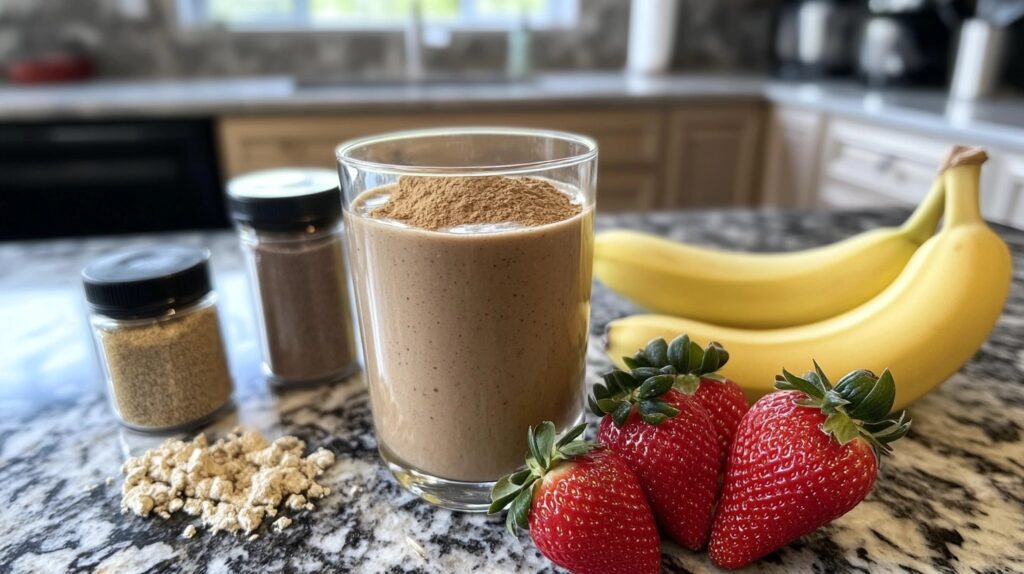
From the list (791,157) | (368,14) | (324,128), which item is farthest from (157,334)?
(368,14)

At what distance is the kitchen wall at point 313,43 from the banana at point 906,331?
2.18 meters

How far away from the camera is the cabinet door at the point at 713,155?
206cm

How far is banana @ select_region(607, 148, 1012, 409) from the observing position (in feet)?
1.66

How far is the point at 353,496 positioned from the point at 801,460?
0.30 m

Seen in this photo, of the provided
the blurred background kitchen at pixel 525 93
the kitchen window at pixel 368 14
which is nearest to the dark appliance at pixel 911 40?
the blurred background kitchen at pixel 525 93

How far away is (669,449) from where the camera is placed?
0.39 m

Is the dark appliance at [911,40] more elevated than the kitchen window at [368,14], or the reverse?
the kitchen window at [368,14]

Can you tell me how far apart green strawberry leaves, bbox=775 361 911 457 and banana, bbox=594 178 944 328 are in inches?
10.8

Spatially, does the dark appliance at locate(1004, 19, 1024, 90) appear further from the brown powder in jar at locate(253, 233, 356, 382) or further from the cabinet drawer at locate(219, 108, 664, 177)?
the brown powder in jar at locate(253, 233, 356, 382)

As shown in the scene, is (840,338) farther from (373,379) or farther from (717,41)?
(717,41)

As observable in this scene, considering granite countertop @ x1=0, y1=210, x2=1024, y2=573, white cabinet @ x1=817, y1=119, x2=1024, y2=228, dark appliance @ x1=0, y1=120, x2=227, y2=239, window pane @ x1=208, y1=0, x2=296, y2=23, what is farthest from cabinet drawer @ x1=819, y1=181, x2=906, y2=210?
window pane @ x1=208, y1=0, x2=296, y2=23

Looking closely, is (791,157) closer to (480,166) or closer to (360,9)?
(360,9)

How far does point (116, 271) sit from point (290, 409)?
0.18m

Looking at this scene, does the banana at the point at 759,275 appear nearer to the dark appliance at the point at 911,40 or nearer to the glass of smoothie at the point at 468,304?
the glass of smoothie at the point at 468,304
